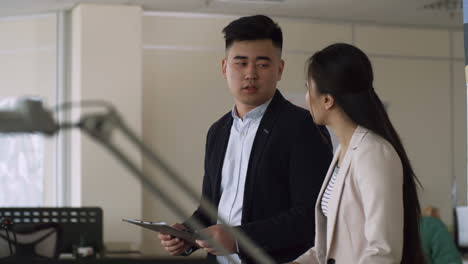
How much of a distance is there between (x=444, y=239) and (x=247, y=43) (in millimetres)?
1621

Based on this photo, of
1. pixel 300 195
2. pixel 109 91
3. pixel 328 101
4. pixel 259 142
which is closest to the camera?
pixel 328 101

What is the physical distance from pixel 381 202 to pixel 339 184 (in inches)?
5.0

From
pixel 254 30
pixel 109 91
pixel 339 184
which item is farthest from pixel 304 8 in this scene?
pixel 339 184

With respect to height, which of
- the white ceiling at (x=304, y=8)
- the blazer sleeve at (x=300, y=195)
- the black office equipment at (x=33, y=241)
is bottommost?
the black office equipment at (x=33, y=241)

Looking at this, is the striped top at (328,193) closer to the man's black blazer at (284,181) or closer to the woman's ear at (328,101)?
the woman's ear at (328,101)

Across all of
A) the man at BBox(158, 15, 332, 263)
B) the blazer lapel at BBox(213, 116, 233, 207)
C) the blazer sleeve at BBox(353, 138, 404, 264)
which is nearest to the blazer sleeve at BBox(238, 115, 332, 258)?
the man at BBox(158, 15, 332, 263)

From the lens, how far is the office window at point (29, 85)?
714cm

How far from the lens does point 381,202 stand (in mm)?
1518

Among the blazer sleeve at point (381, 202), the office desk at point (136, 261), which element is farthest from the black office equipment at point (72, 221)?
the office desk at point (136, 261)

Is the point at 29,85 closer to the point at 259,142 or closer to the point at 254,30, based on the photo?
the point at 254,30

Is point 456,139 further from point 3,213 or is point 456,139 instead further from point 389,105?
point 3,213

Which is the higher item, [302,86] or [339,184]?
[302,86]

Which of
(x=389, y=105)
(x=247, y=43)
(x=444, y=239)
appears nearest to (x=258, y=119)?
(x=247, y=43)

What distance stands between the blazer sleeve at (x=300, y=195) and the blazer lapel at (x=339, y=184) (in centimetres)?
38
